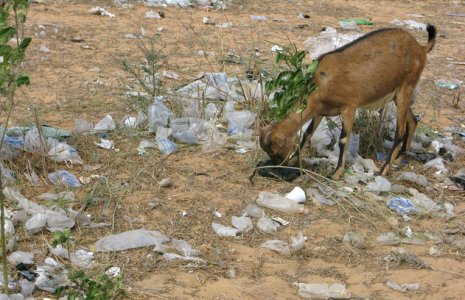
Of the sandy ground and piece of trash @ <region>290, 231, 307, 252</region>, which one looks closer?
the sandy ground

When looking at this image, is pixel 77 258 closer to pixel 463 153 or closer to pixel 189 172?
pixel 189 172

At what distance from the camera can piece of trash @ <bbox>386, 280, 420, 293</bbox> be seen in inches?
180

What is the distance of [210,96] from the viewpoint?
7.14m

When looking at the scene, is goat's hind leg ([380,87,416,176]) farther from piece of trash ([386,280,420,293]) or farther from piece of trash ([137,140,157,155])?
piece of trash ([137,140,157,155])

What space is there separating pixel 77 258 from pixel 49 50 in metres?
4.83

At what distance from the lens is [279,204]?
5469 mm

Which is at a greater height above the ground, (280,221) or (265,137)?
(265,137)

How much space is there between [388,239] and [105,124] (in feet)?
8.91

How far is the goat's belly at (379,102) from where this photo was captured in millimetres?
6273

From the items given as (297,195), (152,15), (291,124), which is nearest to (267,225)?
(297,195)

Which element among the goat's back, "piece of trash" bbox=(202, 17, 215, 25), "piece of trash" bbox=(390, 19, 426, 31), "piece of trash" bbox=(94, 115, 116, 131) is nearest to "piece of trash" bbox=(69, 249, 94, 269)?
"piece of trash" bbox=(94, 115, 116, 131)

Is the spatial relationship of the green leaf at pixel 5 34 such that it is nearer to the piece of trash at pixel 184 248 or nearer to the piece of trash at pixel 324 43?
the piece of trash at pixel 184 248

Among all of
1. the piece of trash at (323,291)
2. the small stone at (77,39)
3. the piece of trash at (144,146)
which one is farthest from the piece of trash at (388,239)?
the small stone at (77,39)

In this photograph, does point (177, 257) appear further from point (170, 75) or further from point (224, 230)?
point (170, 75)
